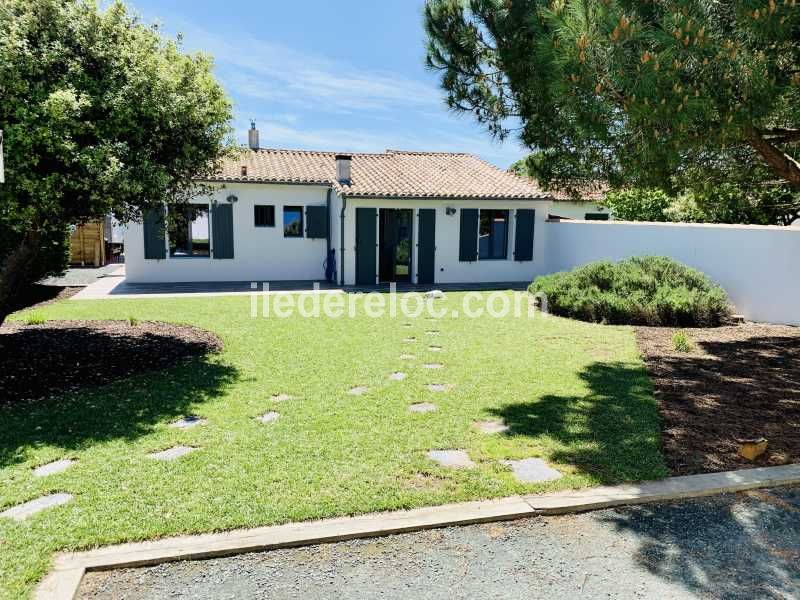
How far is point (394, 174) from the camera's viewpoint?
17734 millimetres

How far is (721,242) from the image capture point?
11375 millimetres

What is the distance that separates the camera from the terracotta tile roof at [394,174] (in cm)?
1585

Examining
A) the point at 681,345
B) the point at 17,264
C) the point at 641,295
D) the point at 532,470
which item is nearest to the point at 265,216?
the point at 17,264

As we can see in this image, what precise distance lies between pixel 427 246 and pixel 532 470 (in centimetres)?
1259

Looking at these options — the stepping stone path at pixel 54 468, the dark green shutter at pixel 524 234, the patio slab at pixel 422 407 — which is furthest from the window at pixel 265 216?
the stepping stone path at pixel 54 468

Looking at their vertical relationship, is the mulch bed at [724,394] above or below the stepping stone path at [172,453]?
above

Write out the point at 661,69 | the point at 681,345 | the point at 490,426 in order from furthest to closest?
the point at 681,345 < the point at 490,426 < the point at 661,69

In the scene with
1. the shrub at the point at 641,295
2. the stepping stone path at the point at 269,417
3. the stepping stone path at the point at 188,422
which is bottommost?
the stepping stone path at the point at 188,422

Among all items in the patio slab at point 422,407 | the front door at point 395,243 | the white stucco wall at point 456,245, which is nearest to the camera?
the patio slab at point 422,407

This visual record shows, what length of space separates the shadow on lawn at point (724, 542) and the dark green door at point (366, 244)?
41.4 ft

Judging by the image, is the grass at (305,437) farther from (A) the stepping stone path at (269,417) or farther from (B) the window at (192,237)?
(B) the window at (192,237)

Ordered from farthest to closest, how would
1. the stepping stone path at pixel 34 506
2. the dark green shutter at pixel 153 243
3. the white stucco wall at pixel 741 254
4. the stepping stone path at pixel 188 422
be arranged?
1. the dark green shutter at pixel 153 243
2. the white stucco wall at pixel 741 254
3. the stepping stone path at pixel 188 422
4. the stepping stone path at pixel 34 506

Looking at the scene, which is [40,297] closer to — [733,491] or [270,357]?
[270,357]

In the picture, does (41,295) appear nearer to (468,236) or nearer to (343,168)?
(343,168)
